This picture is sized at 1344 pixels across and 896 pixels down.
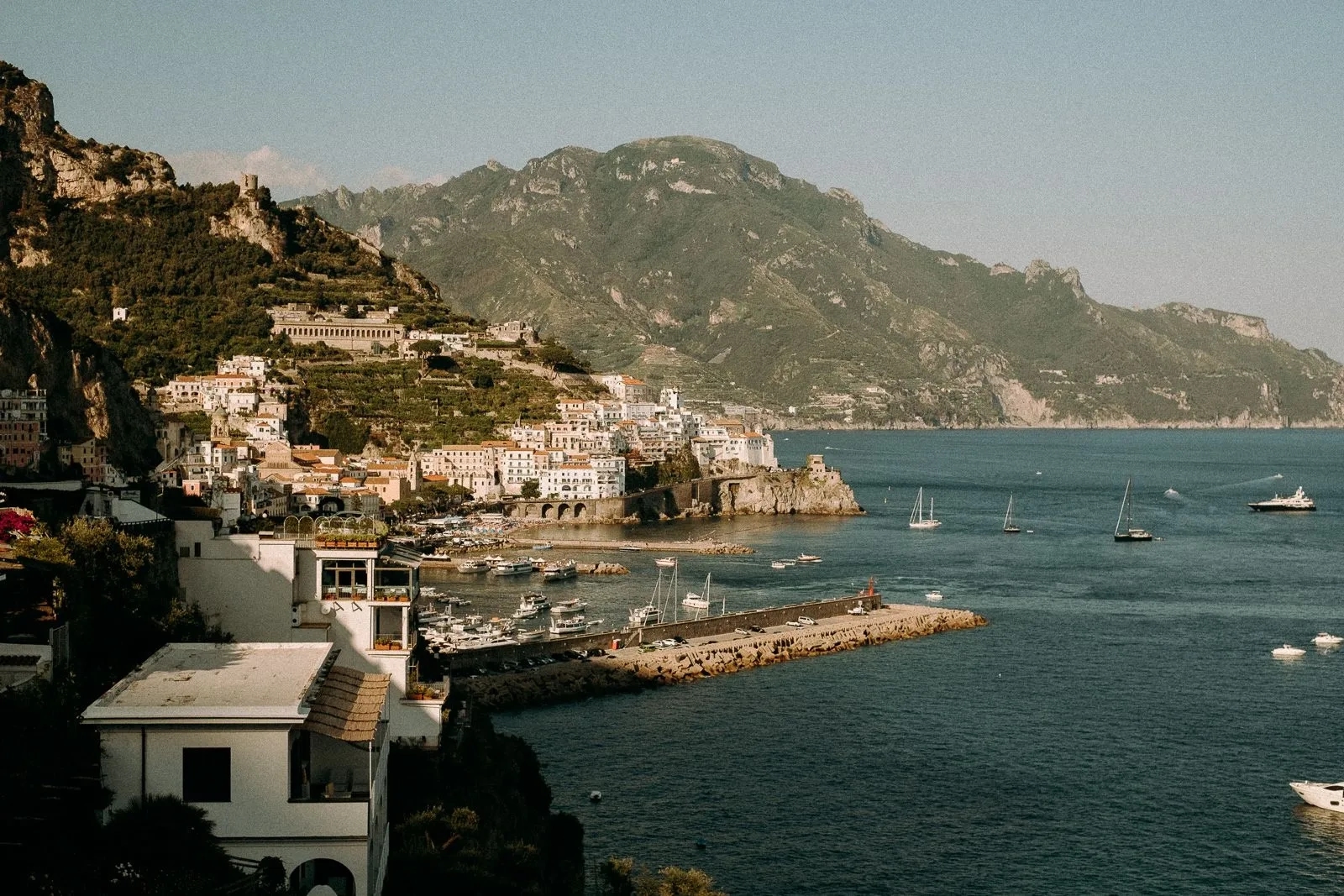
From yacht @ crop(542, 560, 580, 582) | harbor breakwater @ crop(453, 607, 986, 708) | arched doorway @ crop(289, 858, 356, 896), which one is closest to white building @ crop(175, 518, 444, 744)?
arched doorway @ crop(289, 858, 356, 896)

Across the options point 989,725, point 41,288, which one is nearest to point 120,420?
point 41,288

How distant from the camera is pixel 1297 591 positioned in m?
59.1

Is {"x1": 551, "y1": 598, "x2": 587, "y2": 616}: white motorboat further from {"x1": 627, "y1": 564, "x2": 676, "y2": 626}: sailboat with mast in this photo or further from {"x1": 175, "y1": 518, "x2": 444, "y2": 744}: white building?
{"x1": 175, "y1": 518, "x2": 444, "y2": 744}: white building

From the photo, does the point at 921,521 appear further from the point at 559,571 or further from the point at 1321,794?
the point at 1321,794

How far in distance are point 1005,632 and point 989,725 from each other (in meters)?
13.9

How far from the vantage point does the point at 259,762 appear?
9719 mm

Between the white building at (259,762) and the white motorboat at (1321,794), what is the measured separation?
23.3 m

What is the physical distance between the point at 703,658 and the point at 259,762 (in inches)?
1256

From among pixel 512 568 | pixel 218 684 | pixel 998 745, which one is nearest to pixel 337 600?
pixel 218 684

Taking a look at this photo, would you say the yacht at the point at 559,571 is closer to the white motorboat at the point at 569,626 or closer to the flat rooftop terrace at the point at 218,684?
the white motorboat at the point at 569,626

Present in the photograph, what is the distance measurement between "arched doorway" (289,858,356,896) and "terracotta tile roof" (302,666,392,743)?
868mm

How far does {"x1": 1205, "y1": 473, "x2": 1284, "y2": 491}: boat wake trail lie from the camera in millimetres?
120875

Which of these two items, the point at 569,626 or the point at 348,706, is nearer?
the point at 348,706

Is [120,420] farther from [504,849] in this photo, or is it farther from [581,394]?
[504,849]
